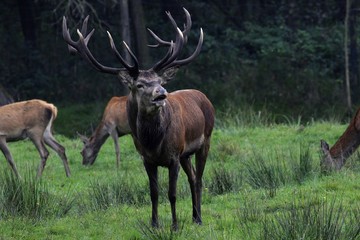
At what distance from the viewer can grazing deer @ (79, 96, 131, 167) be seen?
15750 mm

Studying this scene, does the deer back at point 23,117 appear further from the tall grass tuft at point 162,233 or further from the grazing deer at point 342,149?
the tall grass tuft at point 162,233

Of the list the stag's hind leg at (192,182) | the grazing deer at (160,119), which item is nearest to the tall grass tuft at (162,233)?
the grazing deer at (160,119)

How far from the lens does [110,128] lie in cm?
1616

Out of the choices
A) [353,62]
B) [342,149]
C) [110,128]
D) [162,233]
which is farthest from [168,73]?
[353,62]

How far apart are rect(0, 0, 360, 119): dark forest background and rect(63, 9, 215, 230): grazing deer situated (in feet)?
49.9

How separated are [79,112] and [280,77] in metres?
5.67

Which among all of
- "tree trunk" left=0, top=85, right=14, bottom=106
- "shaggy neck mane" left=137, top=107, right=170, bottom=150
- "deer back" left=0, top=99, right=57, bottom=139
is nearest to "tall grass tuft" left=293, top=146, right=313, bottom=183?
"shaggy neck mane" left=137, top=107, right=170, bottom=150

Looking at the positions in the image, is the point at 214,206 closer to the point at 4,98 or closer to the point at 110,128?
the point at 110,128

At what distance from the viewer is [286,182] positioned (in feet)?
35.3

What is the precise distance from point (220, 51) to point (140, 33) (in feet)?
10.3

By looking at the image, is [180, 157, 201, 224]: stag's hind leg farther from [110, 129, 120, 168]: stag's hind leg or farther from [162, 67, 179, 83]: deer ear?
[110, 129, 120, 168]: stag's hind leg

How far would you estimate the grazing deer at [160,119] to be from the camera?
828cm

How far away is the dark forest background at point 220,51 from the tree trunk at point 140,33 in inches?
1.1

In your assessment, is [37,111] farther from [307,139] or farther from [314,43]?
[314,43]
